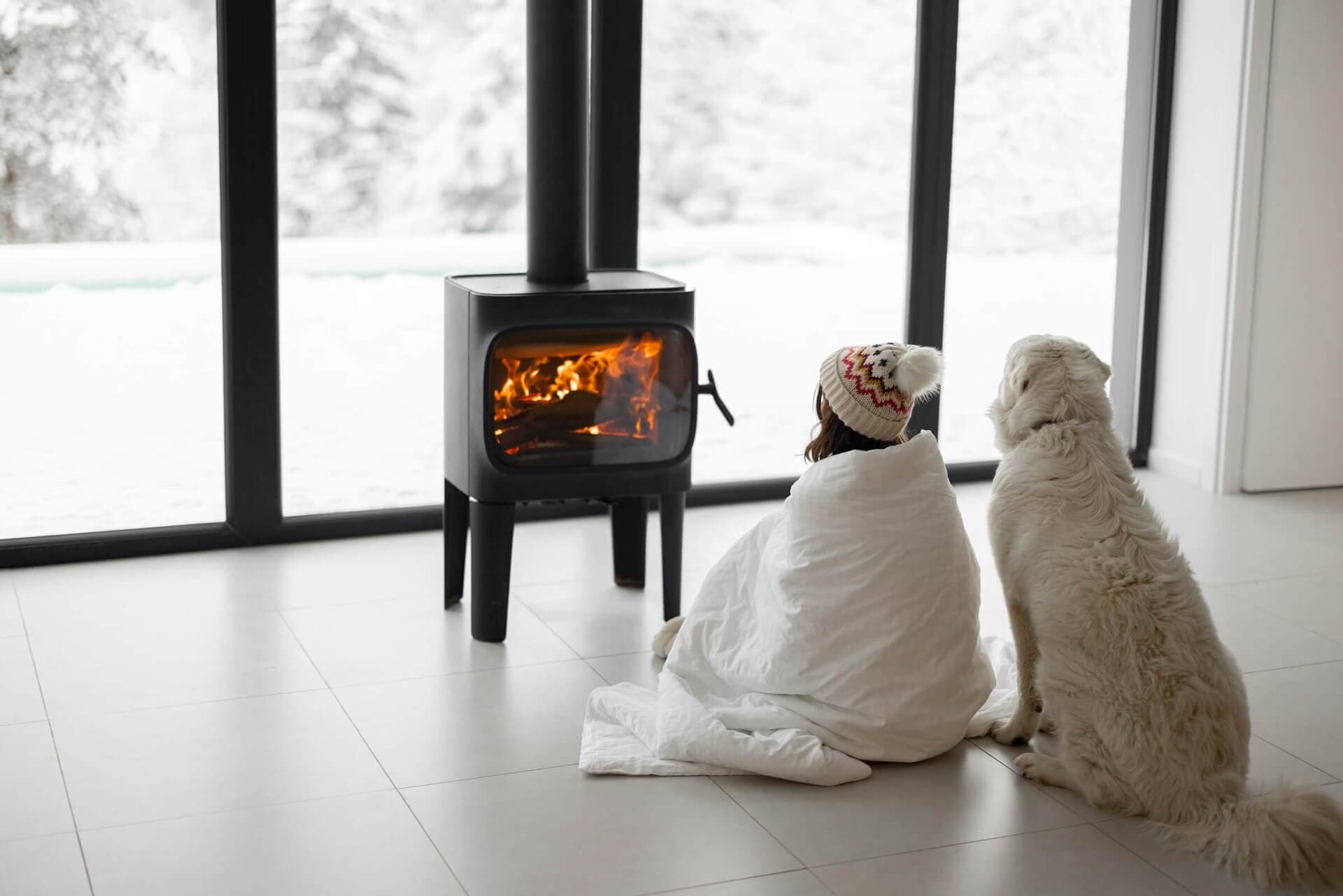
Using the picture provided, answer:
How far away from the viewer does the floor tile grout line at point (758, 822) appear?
253cm

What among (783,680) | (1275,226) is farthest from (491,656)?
(1275,226)

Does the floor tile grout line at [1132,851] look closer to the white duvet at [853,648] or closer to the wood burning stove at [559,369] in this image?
the white duvet at [853,648]

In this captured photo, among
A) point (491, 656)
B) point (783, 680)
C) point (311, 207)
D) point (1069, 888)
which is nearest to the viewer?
point (1069, 888)

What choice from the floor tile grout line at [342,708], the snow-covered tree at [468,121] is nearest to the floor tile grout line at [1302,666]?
the floor tile grout line at [342,708]

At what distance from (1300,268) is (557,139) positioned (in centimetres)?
286

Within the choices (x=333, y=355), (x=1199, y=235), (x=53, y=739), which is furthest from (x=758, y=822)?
(x=1199, y=235)

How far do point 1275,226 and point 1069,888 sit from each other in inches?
128

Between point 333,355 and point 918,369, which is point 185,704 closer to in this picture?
point 333,355

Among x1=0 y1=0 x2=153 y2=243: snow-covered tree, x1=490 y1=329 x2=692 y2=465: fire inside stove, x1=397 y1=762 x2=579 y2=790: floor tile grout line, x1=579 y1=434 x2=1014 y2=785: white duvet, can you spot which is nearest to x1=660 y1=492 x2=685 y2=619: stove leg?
x1=490 y1=329 x2=692 y2=465: fire inside stove

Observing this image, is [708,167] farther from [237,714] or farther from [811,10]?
[237,714]

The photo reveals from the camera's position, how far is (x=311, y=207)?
Result: 4266 millimetres

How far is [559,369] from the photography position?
3514 millimetres

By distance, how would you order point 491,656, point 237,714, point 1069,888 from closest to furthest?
point 1069,888, point 237,714, point 491,656

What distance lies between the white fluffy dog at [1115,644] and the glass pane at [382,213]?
215cm
